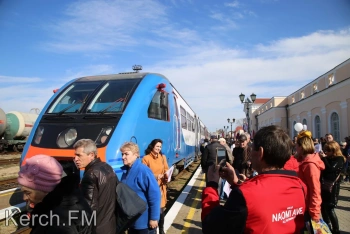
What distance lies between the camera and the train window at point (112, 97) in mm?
5871

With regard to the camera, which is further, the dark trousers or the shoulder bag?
the dark trousers

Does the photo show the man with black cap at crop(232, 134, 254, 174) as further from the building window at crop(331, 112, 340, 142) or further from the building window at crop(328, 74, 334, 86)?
→ the building window at crop(328, 74, 334, 86)

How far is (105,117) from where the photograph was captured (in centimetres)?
558

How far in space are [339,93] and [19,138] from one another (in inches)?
1016

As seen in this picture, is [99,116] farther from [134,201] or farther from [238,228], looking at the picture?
[238,228]

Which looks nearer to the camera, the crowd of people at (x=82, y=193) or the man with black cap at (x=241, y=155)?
the crowd of people at (x=82, y=193)

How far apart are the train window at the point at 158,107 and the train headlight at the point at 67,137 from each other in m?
1.64

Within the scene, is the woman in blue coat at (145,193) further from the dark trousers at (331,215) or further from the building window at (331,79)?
the building window at (331,79)

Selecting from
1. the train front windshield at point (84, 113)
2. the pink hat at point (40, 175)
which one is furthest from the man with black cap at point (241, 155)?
the pink hat at point (40, 175)

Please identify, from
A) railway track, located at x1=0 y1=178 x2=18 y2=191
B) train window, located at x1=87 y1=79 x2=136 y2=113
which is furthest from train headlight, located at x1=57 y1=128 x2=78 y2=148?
railway track, located at x1=0 y1=178 x2=18 y2=191

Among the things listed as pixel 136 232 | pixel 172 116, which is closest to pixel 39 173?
pixel 136 232

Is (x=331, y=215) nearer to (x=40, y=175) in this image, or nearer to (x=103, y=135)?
(x=103, y=135)

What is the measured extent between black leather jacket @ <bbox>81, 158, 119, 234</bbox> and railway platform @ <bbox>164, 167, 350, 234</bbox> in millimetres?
2785

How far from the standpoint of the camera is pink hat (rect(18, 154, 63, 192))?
188 centimetres
